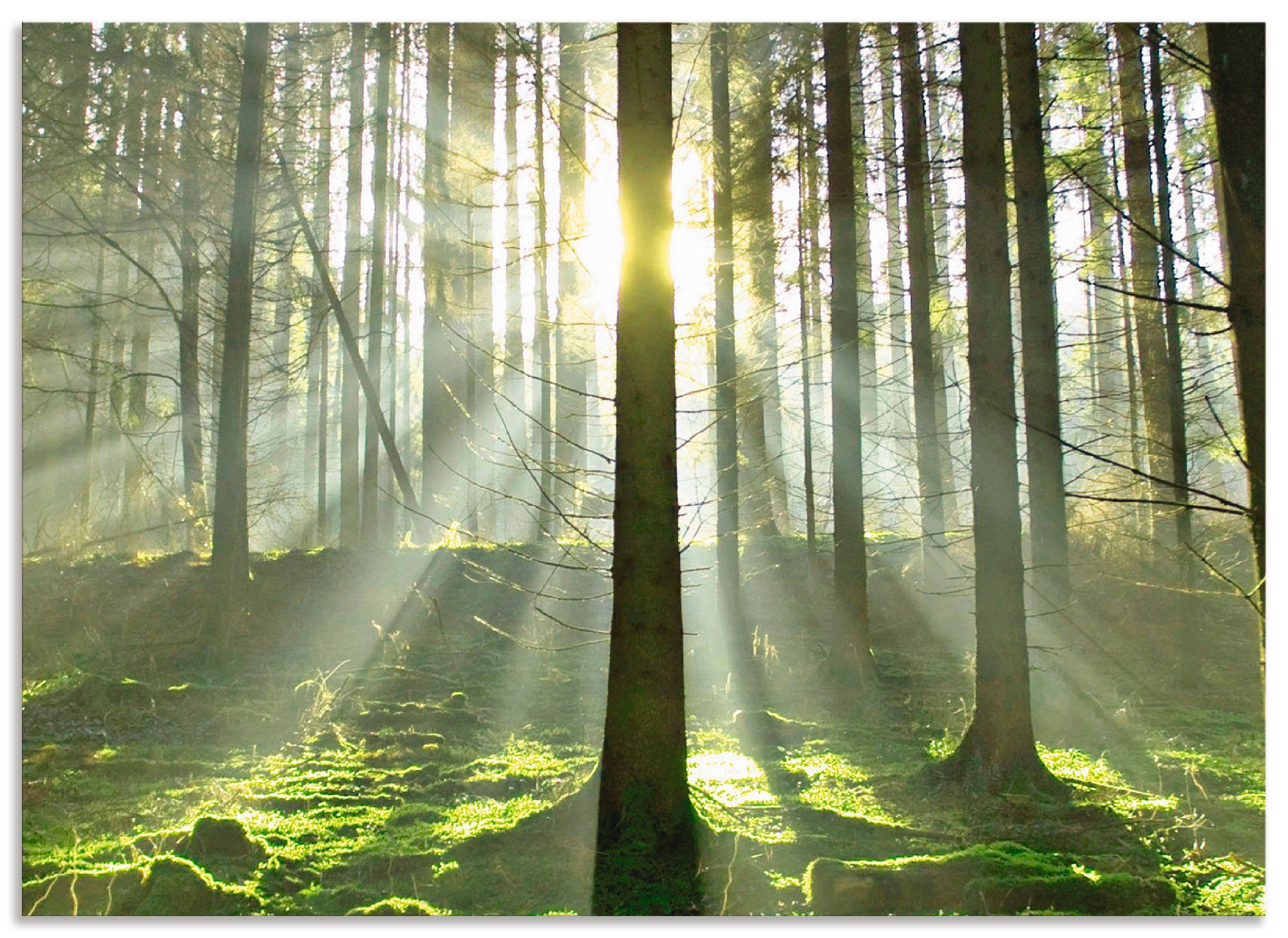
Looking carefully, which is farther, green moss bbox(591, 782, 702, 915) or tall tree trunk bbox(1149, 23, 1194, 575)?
tall tree trunk bbox(1149, 23, 1194, 575)

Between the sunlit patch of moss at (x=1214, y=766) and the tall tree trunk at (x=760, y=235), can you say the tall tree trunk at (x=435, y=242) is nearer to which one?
the tall tree trunk at (x=760, y=235)

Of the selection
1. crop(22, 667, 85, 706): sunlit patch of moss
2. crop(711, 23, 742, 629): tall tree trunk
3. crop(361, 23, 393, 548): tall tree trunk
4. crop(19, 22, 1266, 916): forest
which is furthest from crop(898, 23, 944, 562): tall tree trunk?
crop(22, 667, 85, 706): sunlit patch of moss

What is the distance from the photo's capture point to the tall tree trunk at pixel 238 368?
11.1 metres

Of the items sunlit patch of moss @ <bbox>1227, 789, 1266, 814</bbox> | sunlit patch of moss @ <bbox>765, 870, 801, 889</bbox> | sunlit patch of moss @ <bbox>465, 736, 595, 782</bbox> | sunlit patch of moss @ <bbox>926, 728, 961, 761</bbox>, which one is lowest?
sunlit patch of moss @ <bbox>1227, 789, 1266, 814</bbox>

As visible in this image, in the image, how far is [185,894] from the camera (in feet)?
→ 14.9

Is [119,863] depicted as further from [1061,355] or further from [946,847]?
[1061,355]

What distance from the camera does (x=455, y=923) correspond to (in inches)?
167

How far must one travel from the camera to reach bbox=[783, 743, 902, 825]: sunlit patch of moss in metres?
6.30

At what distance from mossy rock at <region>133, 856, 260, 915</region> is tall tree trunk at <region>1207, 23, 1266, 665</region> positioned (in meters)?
5.68

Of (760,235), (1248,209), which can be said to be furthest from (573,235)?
(1248,209)

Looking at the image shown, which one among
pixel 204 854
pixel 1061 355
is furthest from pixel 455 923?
pixel 1061 355

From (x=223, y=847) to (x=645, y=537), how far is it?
3.26 metres

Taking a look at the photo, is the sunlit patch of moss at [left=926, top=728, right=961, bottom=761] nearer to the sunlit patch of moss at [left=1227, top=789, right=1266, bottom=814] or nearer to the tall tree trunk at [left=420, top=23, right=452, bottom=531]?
the sunlit patch of moss at [left=1227, top=789, right=1266, bottom=814]

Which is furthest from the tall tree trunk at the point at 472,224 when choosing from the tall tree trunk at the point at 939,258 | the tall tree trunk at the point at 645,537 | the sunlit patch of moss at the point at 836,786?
the tall tree trunk at the point at 645,537
